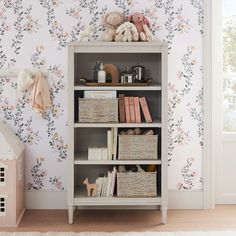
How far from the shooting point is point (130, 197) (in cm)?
371

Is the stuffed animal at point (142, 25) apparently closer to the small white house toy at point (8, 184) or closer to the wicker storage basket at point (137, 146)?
the wicker storage basket at point (137, 146)

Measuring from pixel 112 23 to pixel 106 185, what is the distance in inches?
47.2

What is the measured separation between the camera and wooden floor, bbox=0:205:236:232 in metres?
3.63

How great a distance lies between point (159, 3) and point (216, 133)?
1.14 metres

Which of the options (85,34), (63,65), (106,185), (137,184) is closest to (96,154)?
(106,185)

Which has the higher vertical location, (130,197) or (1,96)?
(1,96)

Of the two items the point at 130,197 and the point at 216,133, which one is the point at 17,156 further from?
the point at 216,133

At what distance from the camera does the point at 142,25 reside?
3.87 metres

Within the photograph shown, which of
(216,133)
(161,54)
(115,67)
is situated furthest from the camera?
(216,133)

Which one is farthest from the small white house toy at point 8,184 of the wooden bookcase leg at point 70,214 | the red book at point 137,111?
the red book at point 137,111

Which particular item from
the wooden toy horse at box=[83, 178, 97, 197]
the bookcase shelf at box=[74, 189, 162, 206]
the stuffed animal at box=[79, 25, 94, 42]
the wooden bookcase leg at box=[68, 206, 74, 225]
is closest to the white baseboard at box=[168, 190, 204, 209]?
the bookcase shelf at box=[74, 189, 162, 206]

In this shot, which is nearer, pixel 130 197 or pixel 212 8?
pixel 130 197

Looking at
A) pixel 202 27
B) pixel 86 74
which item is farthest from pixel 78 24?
pixel 202 27

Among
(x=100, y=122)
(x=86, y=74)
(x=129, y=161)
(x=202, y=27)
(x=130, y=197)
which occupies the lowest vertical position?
(x=130, y=197)
